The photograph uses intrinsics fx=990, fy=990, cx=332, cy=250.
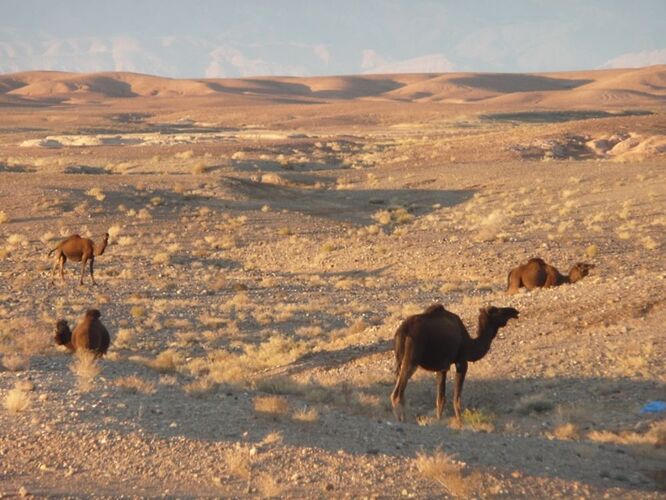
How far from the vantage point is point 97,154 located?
65312mm

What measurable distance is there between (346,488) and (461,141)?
66.3 meters

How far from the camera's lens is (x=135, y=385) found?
1184cm

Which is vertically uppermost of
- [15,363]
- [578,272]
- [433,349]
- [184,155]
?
[433,349]

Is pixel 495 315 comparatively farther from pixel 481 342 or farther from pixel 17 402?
pixel 17 402

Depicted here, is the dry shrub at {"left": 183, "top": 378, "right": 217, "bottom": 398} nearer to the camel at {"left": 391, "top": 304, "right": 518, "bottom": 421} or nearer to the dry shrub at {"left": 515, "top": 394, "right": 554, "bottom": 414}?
the camel at {"left": 391, "top": 304, "right": 518, "bottom": 421}

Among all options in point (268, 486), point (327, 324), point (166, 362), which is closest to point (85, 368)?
point (166, 362)

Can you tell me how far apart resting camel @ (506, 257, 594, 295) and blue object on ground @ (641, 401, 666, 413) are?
8.85m

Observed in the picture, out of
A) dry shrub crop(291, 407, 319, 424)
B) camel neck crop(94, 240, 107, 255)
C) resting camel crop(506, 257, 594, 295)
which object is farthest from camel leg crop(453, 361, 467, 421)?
camel neck crop(94, 240, 107, 255)

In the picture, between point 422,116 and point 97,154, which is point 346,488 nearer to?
point 97,154

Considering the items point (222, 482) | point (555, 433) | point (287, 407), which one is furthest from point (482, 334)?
point (222, 482)

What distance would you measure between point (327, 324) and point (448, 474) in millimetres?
13318

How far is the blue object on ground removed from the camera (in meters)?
12.4

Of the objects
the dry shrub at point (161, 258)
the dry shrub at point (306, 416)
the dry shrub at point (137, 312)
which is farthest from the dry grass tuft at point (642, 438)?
the dry shrub at point (161, 258)

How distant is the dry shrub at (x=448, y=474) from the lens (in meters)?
8.45
